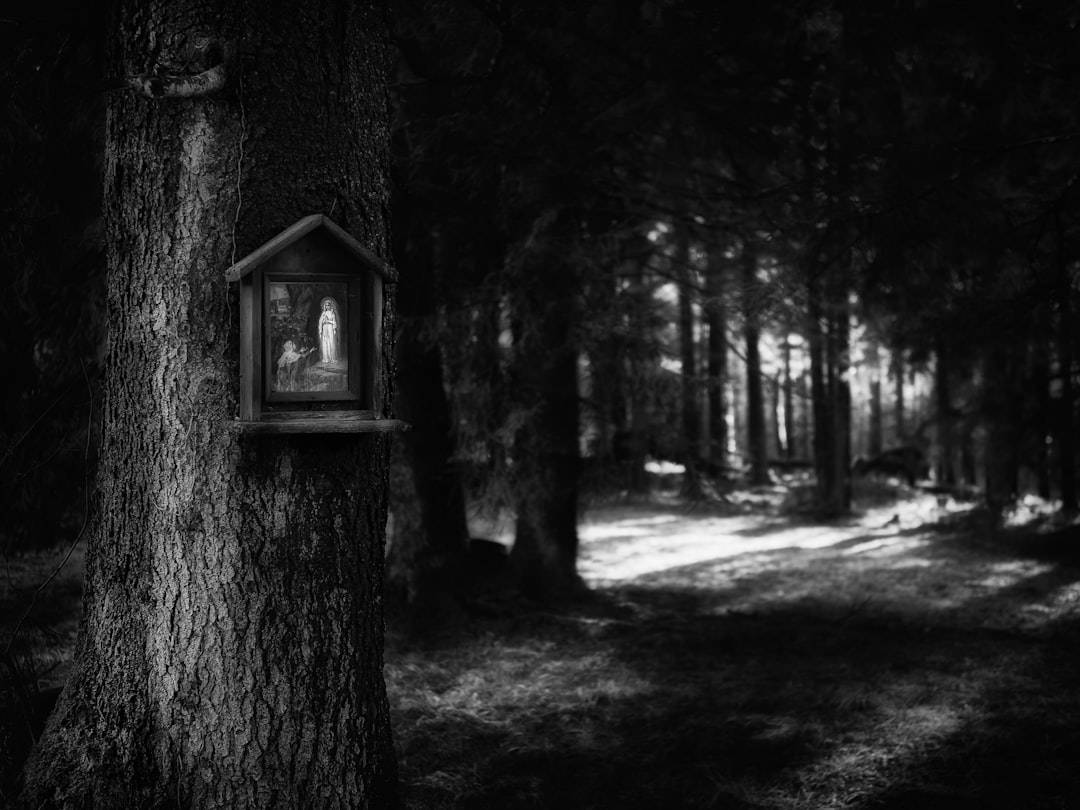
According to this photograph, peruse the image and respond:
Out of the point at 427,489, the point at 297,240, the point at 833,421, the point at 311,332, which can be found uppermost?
the point at 297,240

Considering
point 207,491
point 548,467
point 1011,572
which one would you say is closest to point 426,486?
point 548,467

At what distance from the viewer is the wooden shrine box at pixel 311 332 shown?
3.04 metres

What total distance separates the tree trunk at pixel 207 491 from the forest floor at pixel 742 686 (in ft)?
2.44

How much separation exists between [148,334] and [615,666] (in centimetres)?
505

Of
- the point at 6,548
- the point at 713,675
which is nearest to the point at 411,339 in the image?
the point at 713,675

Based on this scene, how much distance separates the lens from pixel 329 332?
3.17 meters

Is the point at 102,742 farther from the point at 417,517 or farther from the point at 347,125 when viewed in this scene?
the point at 417,517

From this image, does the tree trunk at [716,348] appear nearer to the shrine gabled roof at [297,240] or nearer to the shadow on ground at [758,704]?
the shadow on ground at [758,704]

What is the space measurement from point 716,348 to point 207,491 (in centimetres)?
1731

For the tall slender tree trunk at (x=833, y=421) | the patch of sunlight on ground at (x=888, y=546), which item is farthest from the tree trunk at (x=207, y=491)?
the tall slender tree trunk at (x=833, y=421)

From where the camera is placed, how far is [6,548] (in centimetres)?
441

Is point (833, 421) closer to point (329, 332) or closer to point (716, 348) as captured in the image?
point (716, 348)

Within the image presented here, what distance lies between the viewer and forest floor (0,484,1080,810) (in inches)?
187

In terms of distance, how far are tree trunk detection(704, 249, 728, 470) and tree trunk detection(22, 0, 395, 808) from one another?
21.8 ft
